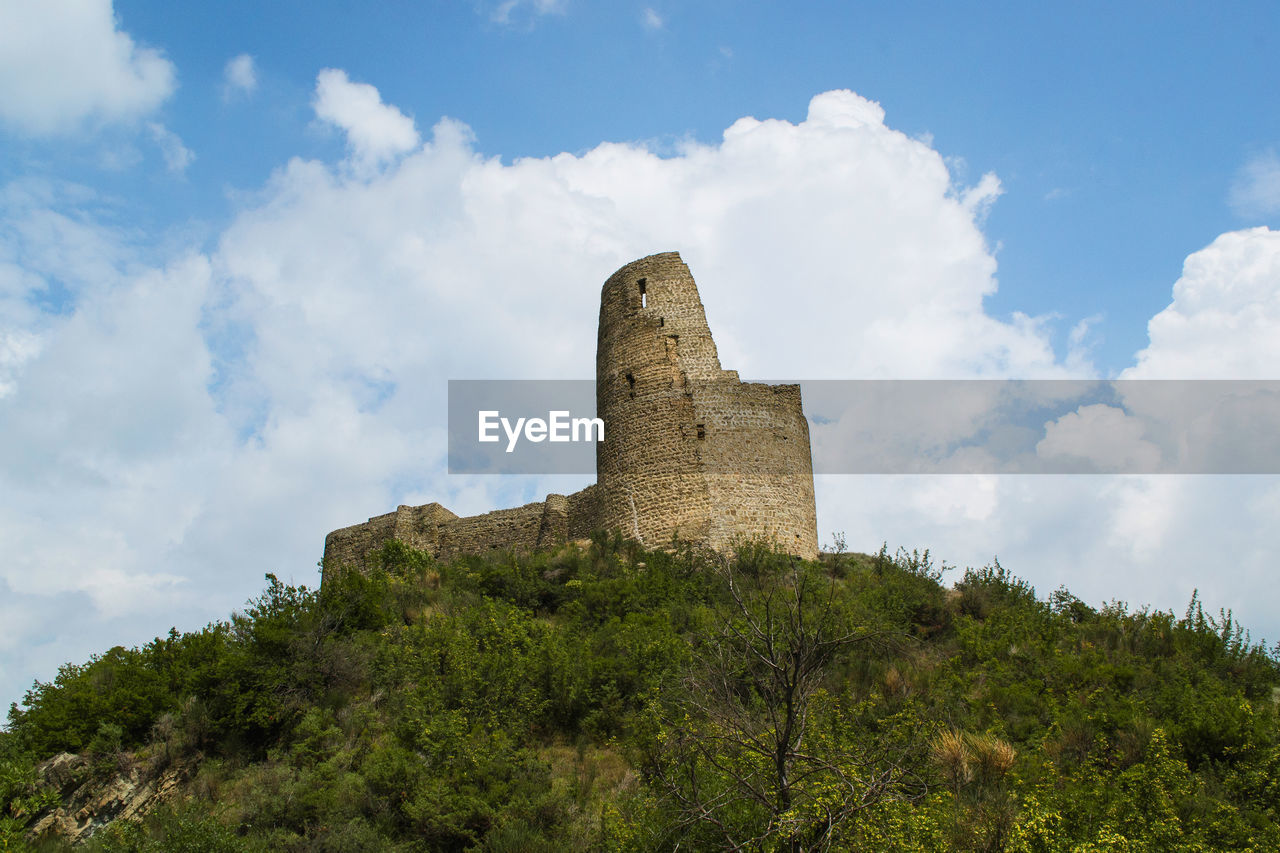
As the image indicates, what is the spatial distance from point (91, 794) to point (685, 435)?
A: 11364 mm

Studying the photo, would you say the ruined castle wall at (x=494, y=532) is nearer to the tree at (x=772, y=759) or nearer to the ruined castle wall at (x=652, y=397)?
the ruined castle wall at (x=652, y=397)

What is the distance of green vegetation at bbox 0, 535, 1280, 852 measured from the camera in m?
7.39

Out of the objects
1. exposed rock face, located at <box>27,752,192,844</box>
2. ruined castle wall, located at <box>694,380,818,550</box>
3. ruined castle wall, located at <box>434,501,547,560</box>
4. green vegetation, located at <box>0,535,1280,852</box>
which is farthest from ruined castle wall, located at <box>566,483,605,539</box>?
exposed rock face, located at <box>27,752,192,844</box>

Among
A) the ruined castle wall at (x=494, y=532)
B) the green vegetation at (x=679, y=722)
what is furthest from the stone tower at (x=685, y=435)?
the ruined castle wall at (x=494, y=532)

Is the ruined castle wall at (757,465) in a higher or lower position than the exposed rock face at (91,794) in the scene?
higher

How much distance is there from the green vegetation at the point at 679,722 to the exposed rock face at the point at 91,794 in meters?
0.13

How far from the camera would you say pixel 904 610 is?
14.6m

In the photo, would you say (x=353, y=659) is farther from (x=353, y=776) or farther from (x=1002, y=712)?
(x=1002, y=712)

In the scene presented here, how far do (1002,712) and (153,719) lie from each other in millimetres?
10690

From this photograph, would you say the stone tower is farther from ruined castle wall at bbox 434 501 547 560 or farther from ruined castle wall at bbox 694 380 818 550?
ruined castle wall at bbox 434 501 547 560

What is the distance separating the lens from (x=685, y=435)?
18.7 m

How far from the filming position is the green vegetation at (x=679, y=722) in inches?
291

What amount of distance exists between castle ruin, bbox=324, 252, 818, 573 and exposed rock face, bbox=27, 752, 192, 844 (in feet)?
30.7

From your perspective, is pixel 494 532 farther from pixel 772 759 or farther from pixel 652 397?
pixel 772 759
